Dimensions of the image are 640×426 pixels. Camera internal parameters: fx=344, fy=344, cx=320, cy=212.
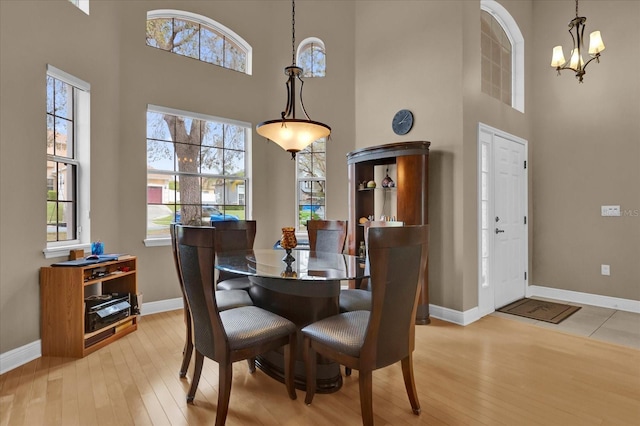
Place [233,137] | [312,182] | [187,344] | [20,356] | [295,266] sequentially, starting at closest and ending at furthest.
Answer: [187,344]
[295,266]
[20,356]
[233,137]
[312,182]

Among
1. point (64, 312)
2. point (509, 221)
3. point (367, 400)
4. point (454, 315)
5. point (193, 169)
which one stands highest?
point (193, 169)

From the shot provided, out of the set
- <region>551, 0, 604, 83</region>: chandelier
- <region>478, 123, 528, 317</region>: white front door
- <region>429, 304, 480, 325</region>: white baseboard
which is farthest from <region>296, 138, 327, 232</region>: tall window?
<region>551, 0, 604, 83</region>: chandelier

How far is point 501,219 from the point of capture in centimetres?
420

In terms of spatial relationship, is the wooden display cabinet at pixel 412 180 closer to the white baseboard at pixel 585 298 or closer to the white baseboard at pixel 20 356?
the white baseboard at pixel 585 298

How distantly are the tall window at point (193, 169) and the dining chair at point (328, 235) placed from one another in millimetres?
1573

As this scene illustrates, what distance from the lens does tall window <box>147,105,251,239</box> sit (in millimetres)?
4184

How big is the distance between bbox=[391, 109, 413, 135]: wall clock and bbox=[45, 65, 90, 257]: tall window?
3.30 meters

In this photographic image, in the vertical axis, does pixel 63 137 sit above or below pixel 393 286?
above

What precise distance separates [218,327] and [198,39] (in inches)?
162

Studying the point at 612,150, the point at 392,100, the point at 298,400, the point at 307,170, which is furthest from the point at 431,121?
the point at 298,400

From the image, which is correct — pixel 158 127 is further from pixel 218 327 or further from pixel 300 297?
pixel 218 327

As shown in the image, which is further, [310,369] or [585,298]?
[585,298]

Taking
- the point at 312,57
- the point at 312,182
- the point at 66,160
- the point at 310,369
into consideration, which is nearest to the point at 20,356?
the point at 66,160

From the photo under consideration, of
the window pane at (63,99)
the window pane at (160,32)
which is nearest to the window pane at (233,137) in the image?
the window pane at (160,32)
